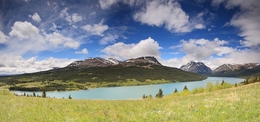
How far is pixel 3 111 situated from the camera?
63.2 ft

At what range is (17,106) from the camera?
71.8 feet

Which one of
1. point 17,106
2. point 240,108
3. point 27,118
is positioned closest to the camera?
point 240,108

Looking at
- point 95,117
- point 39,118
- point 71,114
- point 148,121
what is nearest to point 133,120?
point 148,121

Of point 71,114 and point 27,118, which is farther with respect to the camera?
point 71,114

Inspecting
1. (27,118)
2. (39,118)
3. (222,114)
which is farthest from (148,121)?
(27,118)

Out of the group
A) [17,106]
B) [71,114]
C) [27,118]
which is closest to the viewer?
[27,118]

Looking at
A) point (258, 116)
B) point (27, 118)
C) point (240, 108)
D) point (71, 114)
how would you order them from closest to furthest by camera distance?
1. point (258, 116)
2. point (240, 108)
3. point (27, 118)
4. point (71, 114)

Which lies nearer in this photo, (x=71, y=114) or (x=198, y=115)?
(x=198, y=115)

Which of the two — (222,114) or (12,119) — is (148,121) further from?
(12,119)

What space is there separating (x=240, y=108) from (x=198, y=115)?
3.87 metres

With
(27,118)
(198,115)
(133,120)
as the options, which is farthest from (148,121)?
(27,118)

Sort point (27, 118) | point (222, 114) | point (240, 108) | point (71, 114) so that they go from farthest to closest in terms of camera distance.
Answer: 1. point (71, 114)
2. point (27, 118)
3. point (240, 108)
4. point (222, 114)

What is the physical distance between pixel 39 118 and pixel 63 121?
2.68m

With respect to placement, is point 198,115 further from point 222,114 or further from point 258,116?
point 258,116
